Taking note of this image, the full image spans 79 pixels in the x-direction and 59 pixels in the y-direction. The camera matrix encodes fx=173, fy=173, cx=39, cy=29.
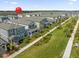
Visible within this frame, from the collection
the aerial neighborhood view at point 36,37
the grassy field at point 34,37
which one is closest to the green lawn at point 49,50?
Result: the aerial neighborhood view at point 36,37

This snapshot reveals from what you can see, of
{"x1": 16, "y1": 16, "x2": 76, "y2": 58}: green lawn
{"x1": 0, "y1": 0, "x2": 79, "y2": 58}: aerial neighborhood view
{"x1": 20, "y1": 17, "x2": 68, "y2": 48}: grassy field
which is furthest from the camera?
{"x1": 20, "y1": 17, "x2": 68, "y2": 48}: grassy field

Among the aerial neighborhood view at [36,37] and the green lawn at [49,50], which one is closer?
the aerial neighborhood view at [36,37]

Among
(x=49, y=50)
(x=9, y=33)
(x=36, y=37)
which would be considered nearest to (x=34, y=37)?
(x=36, y=37)

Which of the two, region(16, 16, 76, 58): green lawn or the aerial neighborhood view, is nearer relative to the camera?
the aerial neighborhood view

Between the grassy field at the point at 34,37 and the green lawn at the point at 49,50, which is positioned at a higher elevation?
the grassy field at the point at 34,37

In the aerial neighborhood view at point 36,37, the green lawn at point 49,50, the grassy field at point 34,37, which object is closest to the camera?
the aerial neighborhood view at point 36,37

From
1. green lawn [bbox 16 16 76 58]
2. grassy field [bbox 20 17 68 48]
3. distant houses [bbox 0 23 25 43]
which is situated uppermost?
distant houses [bbox 0 23 25 43]

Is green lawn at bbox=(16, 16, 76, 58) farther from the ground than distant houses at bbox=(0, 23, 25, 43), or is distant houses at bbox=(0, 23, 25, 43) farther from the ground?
distant houses at bbox=(0, 23, 25, 43)

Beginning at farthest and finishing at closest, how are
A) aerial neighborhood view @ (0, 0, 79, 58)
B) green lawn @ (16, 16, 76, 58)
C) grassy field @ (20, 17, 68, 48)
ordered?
grassy field @ (20, 17, 68, 48)
green lawn @ (16, 16, 76, 58)
aerial neighborhood view @ (0, 0, 79, 58)

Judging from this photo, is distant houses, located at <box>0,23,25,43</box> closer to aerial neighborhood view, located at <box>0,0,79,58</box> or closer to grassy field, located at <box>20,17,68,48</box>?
aerial neighborhood view, located at <box>0,0,79,58</box>

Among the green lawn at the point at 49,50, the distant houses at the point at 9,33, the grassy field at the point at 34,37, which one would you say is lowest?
the green lawn at the point at 49,50

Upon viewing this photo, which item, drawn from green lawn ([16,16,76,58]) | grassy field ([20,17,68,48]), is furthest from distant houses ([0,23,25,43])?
green lawn ([16,16,76,58])

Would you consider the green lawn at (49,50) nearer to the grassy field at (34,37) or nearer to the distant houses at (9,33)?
the grassy field at (34,37)
